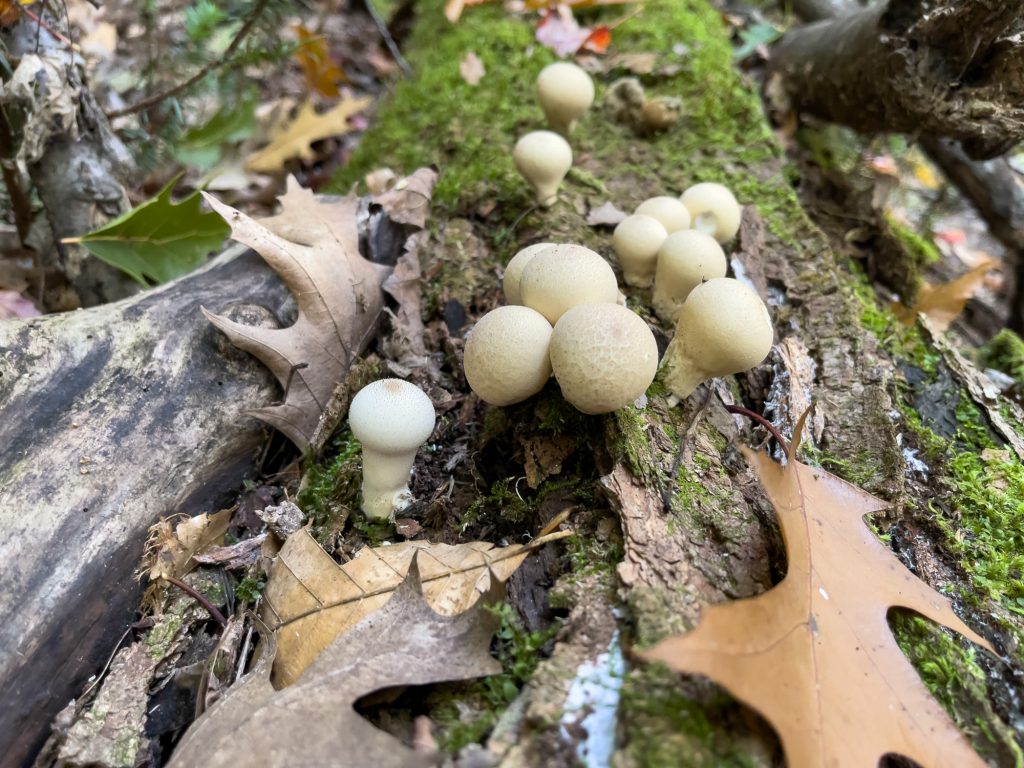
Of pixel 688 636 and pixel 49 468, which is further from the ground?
pixel 688 636

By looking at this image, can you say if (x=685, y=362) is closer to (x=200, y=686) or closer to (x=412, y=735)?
(x=412, y=735)

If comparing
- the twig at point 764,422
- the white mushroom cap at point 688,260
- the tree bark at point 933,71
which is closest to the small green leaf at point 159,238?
the white mushroom cap at point 688,260

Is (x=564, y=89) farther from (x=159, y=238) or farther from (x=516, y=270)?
(x=159, y=238)

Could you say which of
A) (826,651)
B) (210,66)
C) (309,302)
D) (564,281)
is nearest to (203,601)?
(309,302)

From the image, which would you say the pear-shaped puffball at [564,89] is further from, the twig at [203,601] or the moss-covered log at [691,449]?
the twig at [203,601]

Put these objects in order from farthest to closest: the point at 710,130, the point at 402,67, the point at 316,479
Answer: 1. the point at 402,67
2. the point at 710,130
3. the point at 316,479

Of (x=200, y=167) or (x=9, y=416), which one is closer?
(x=9, y=416)

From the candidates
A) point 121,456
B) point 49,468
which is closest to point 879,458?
point 121,456
